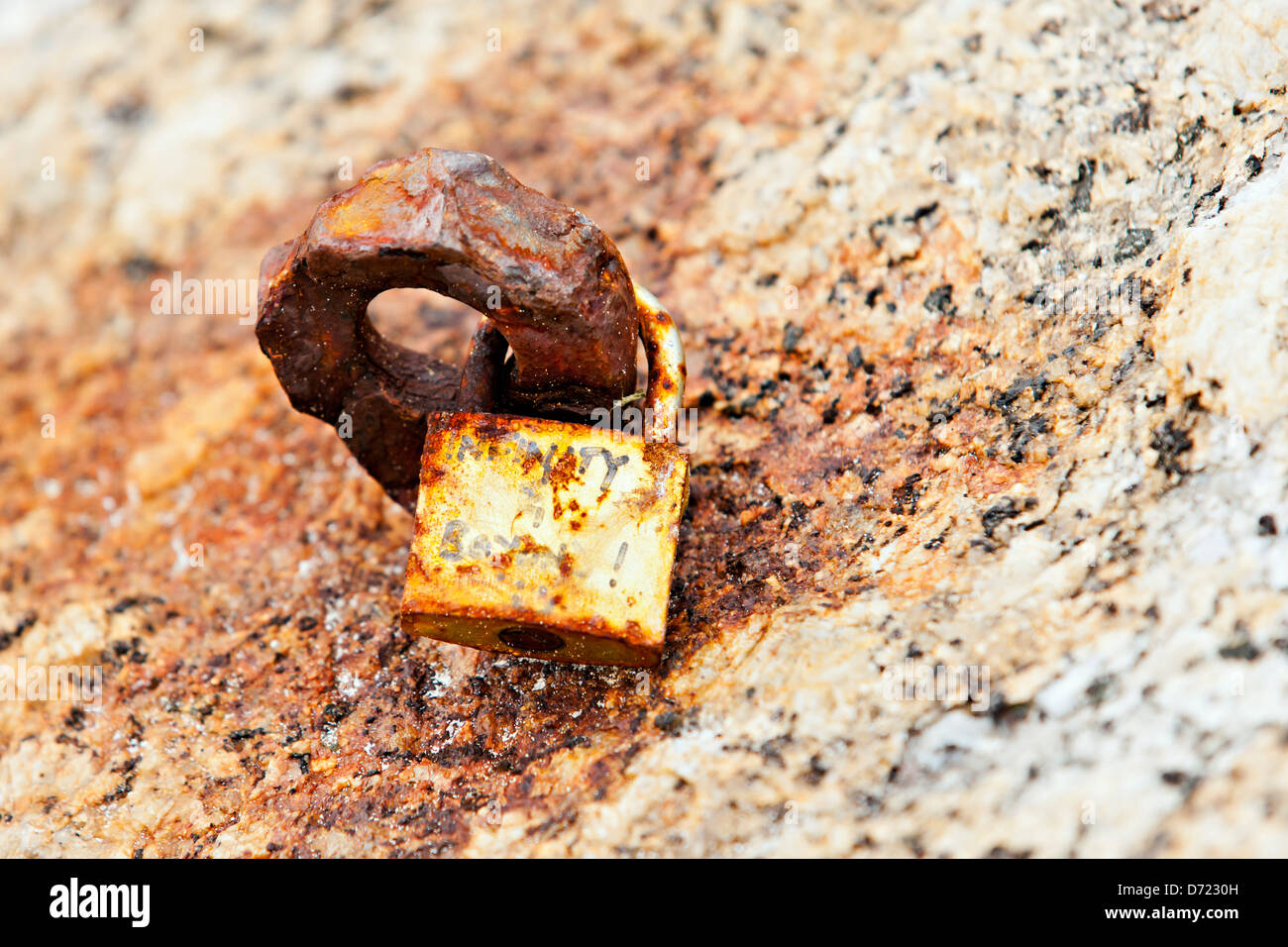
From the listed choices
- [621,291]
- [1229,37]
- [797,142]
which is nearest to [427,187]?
[621,291]

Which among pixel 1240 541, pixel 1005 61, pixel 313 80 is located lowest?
pixel 1240 541

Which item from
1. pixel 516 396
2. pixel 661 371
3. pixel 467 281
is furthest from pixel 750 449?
pixel 467 281

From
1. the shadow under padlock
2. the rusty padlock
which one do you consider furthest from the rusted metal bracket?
the shadow under padlock

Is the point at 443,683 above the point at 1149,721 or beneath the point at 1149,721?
beneath

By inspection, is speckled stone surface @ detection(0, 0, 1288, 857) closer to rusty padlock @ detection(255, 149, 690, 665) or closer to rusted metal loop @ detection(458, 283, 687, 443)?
rusty padlock @ detection(255, 149, 690, 665)

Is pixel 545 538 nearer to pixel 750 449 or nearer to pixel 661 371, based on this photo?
pixel 661 371

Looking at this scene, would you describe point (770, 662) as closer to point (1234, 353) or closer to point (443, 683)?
point (443, 683)

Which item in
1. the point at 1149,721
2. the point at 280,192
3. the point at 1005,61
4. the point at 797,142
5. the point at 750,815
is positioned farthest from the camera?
the point at 280,192

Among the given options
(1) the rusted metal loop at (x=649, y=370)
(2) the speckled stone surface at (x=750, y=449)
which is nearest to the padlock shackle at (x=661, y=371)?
(1) the rusted metal loop at (x=649, y=370)
